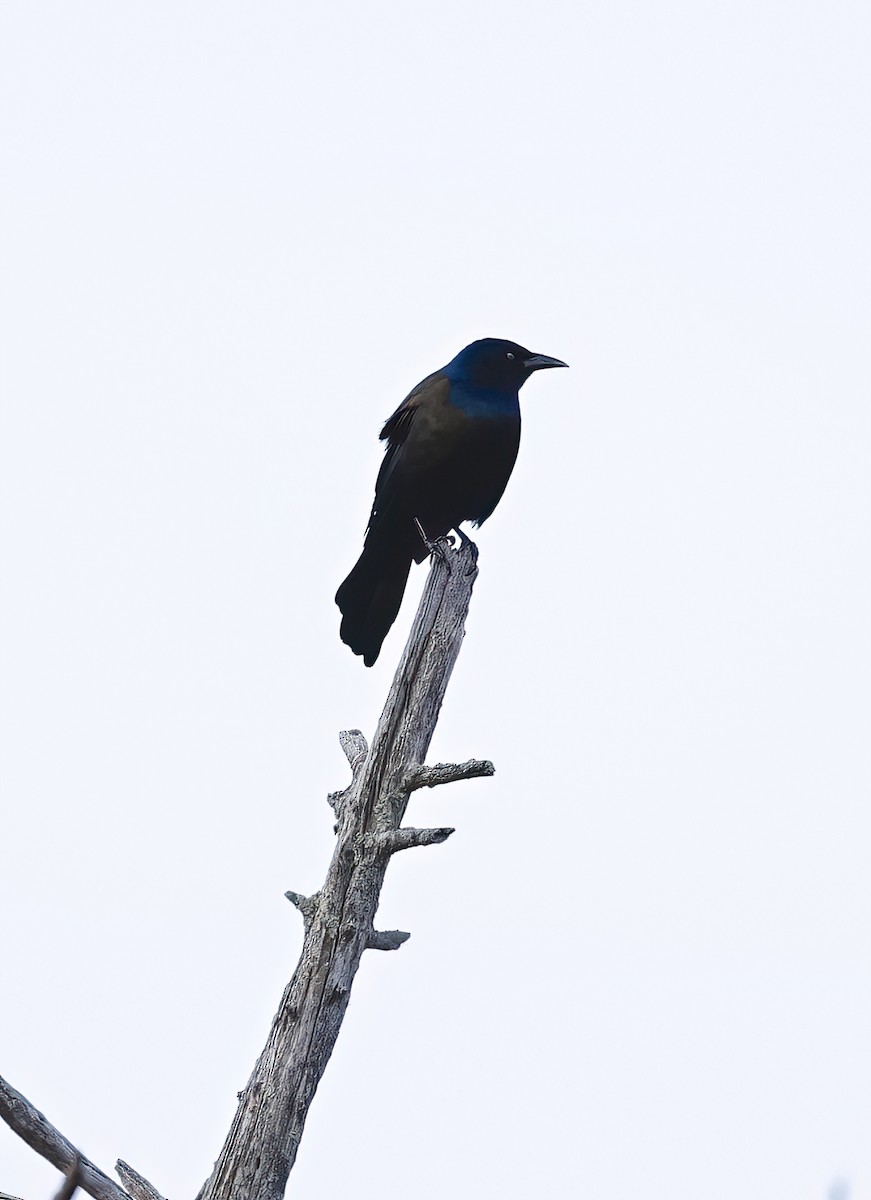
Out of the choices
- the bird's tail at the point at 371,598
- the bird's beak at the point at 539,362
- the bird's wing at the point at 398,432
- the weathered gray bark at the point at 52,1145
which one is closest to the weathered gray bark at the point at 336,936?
the weathered gray bark at the point at 52,1145

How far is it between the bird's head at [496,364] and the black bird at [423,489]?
17 cm

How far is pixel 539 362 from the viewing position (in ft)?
25.9

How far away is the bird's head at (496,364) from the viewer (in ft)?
24.7

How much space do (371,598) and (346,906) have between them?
2378 mm

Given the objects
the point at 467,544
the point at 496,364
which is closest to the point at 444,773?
the point at 467,544

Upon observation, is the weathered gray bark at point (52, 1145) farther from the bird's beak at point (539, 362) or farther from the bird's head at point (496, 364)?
the bird's beak at point (539, 362)

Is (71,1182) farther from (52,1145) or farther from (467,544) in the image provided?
(467,544)

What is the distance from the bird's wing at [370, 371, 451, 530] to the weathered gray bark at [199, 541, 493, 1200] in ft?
5.17

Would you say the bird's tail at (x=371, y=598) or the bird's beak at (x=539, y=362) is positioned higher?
the bird's beak at (x=539, y=362)

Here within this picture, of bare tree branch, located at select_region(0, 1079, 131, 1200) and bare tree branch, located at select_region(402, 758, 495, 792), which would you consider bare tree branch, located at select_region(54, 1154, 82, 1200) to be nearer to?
bare tree branch, located at select_region(0, 1079, 131, 1200)

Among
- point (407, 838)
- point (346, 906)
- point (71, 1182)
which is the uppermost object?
point (407, 838)

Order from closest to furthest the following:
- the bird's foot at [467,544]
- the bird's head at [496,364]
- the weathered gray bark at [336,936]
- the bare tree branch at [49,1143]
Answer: the bare tree branch at [49,1143]
the weathered gray bark at [336,936]
the bird's foot at [467,544]
the bird's head at [496,364]

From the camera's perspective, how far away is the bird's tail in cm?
711

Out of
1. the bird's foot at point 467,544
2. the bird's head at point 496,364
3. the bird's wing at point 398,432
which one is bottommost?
the bird's foot at point 467,544
